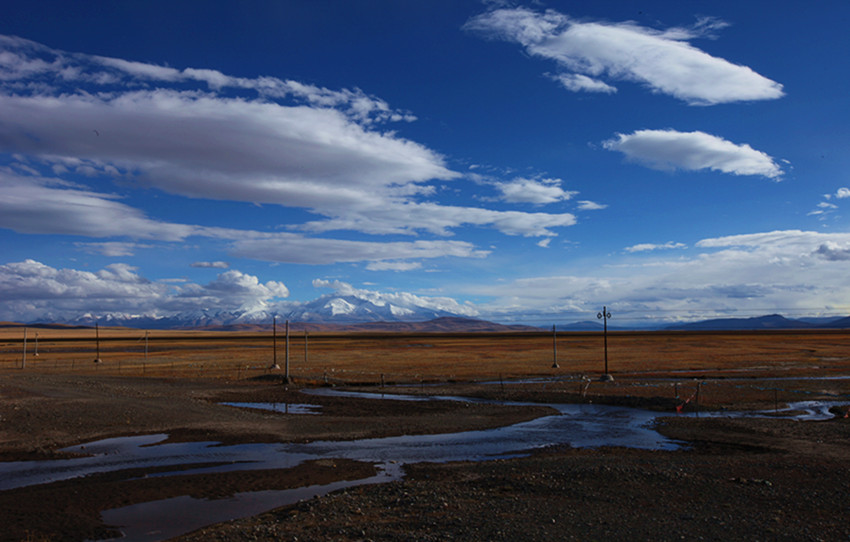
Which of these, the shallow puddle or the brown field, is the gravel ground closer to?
the brown field

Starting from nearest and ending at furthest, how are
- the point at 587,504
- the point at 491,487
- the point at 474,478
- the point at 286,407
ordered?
the point at 587,504 < the point at 491,487 < the point at 474,478 < the point at 286,407

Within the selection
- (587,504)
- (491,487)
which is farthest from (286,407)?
(587,504)

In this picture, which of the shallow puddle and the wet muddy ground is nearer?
the wet muddy ground

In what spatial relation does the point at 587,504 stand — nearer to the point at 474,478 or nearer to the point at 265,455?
the point at 474,478

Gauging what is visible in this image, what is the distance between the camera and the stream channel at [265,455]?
15.4 meters

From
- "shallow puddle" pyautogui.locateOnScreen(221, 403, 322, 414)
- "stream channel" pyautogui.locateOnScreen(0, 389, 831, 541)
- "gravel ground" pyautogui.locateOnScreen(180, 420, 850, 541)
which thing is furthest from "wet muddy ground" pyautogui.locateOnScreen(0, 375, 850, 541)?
"shallow puddle" pyautogui.locateOnScreen(221, 403, 322, 414)

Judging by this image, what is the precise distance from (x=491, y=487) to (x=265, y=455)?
10.2 m

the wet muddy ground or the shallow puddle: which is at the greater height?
the wet muddy ground

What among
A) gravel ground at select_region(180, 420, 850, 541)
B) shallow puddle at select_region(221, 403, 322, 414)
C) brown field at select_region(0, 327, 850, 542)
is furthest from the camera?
shallow puddle at select_region(221, 403, 322, 414)

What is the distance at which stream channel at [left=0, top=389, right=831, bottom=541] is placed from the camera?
1541 cm

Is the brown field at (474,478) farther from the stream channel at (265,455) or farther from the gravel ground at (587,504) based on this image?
the stream channel at (265,455)

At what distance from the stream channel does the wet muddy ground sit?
803 mm

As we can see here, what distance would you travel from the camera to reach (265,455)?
75.7 ft

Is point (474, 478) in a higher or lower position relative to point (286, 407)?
higher
